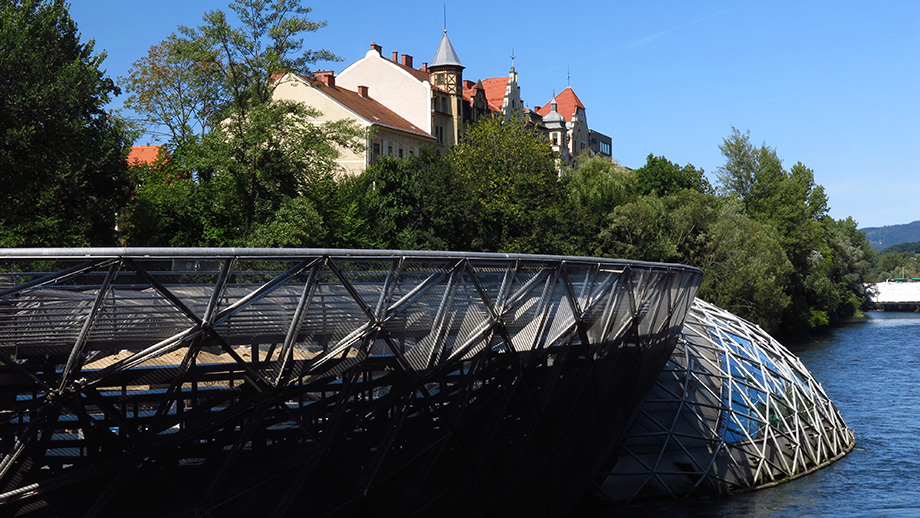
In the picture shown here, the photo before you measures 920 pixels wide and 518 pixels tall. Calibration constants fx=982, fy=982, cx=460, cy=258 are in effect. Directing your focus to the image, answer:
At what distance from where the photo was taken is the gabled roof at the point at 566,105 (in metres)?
133

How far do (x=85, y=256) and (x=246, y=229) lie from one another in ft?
116

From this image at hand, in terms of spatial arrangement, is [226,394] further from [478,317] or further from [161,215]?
[161,215]

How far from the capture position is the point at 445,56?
286 ft

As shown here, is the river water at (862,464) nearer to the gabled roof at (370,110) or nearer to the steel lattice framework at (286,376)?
the steel lattice framework at (286,376)

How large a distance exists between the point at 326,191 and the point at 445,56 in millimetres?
40748

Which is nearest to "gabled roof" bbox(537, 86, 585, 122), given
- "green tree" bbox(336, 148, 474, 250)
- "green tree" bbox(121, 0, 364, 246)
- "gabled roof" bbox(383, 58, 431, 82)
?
"gabled roof" bbox(383, 58, 431, 82)

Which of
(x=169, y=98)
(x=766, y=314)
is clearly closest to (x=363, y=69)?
(x=169, y=98)

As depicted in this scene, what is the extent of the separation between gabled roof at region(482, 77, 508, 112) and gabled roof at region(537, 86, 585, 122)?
70.2 feet

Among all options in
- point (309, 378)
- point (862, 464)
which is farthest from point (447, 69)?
point (309, 378)

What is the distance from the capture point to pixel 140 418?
1105 cm

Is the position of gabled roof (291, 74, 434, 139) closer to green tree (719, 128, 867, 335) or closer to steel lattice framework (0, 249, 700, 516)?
green tree (719, 128, 867, 335)

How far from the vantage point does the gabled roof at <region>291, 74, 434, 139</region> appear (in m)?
70.9

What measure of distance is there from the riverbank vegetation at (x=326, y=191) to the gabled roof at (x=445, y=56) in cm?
1354

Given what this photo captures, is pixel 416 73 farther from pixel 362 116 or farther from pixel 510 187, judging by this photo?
pixel 510 187
